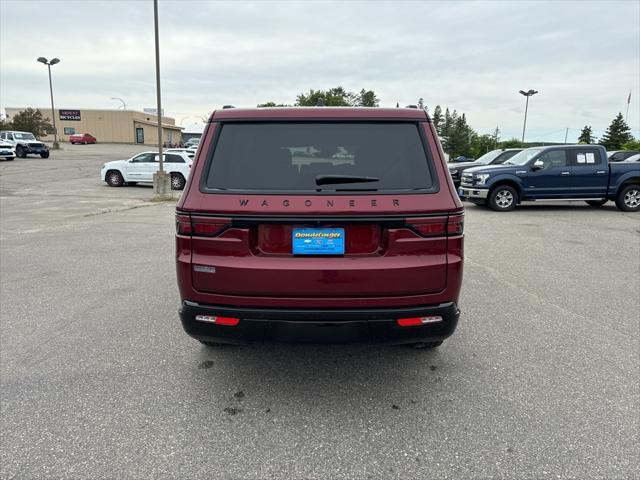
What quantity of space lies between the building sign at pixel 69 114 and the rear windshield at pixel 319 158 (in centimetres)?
8302

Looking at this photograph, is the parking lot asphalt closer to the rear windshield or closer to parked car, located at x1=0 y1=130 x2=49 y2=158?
the rear windshield

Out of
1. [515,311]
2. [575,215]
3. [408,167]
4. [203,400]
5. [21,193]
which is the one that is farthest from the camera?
[21,193]

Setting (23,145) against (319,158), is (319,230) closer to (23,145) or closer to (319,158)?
(319,158)

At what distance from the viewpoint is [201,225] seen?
2.63m

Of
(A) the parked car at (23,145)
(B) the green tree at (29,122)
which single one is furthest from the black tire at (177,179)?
(B) the green tree at (29,122)

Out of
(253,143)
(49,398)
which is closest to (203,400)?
(49,398)

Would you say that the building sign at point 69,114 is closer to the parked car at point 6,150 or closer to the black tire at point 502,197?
the parked car at point 6,150

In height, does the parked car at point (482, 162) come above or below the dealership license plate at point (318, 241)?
above

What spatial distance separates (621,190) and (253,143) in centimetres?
1375

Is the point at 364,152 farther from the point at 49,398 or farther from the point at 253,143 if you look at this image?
the point at 49,398

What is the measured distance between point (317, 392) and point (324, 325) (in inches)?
27.4

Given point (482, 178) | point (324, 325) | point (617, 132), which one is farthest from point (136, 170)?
point (617, 132)

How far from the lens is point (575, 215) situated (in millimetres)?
12242

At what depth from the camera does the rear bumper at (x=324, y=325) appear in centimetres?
262
